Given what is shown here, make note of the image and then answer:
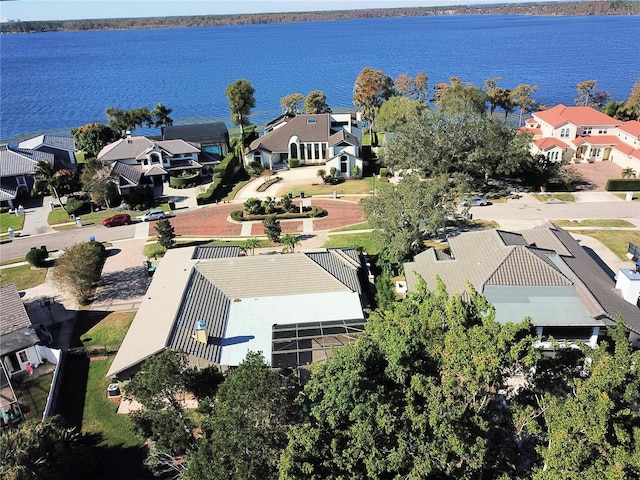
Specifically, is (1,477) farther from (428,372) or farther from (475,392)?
(475,392)

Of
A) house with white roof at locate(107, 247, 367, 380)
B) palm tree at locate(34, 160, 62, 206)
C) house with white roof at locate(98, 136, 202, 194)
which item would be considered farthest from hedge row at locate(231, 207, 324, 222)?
palm tree at locate(34, 160, 62, 206)

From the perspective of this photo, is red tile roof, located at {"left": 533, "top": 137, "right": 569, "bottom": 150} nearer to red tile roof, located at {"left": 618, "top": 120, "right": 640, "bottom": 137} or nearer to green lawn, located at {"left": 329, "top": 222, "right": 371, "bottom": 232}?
red tile roof, located at {"left": 618, "top": 120, "right": 640, "bottom": 137}

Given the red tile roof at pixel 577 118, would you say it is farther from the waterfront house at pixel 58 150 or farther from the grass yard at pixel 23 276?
the waterfront house at pixel 58 150

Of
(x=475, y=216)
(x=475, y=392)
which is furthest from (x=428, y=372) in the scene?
(x=475, y=216)

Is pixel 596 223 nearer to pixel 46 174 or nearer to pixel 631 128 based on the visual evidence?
pixel 631 128

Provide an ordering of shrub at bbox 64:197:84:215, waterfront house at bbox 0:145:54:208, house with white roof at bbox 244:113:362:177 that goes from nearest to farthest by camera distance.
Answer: shrub at bbox 64:197:84:215 < waterfront house at bbox 0:145:54:208 < house with white roof at bbox 244:113:362:177

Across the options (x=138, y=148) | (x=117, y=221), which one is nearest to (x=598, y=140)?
(x=138, y=148)
